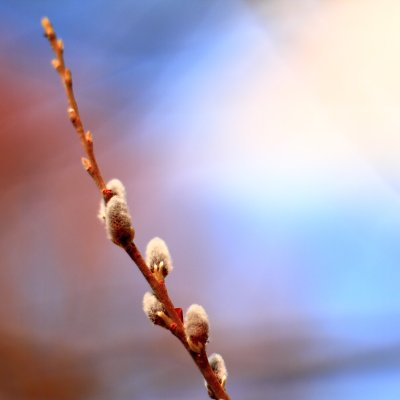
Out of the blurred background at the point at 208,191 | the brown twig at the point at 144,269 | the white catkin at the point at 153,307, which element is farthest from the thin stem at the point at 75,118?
the blurred background at the point at 208,191

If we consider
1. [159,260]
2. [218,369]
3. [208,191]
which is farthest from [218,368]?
[208,191]

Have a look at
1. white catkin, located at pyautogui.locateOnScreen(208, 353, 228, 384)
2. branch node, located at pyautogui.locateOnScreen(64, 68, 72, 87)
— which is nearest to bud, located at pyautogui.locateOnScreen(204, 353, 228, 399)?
white catkin, located at pyautogui.locateOnScreen(208, 353, 228, 384)

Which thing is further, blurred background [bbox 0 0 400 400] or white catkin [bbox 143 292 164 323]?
blurred background [bbox 0 0 400 400]

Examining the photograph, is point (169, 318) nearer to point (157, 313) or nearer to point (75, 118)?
point (157, 313)

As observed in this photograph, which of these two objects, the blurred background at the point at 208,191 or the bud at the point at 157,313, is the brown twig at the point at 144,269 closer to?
the bud at the point at 157,313

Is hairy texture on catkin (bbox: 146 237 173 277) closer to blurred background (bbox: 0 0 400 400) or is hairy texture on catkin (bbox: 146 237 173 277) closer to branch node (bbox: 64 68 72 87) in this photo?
branch node (bbox: 64 68 72 87)

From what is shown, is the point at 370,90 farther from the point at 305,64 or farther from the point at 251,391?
the point at 251,391
